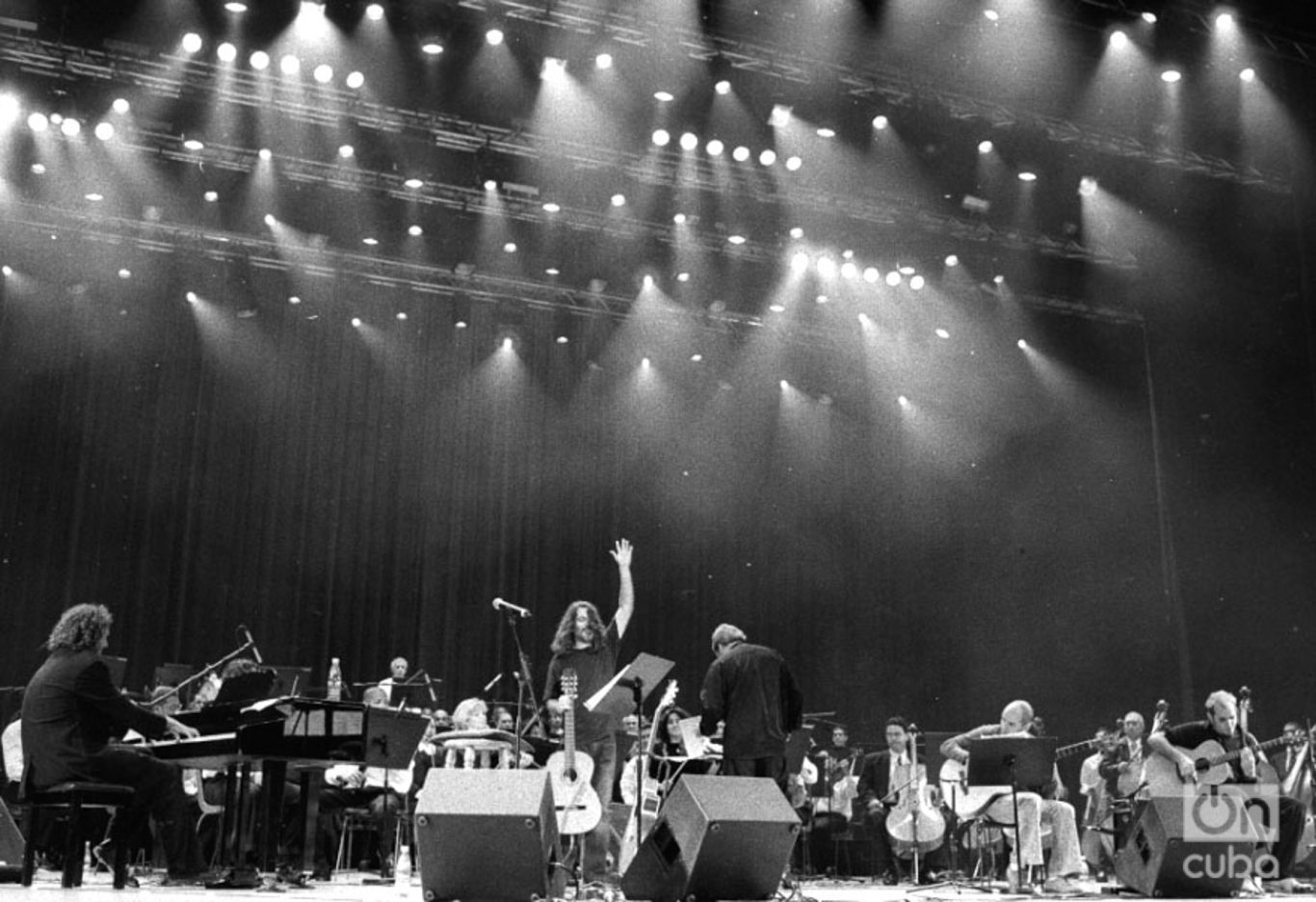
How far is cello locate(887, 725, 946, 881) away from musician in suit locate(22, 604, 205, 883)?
6875 mm

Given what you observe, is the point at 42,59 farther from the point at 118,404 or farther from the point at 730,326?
the point at 730,326

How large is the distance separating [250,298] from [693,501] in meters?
6.12

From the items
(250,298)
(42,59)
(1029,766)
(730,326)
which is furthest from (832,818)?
(42,59)

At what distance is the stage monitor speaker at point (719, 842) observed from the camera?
230 inches

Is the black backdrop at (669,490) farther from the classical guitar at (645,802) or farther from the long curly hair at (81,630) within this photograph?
the long curly hair at (81,630)

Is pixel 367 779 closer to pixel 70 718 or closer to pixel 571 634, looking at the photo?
pixel 571 634

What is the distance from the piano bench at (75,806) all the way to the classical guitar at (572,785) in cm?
220

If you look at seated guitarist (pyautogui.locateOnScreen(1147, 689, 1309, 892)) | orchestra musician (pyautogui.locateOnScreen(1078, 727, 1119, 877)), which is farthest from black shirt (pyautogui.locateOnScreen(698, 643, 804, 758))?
orchestra musician (pyautogui.locateOnScreen(1078, 727, 1119, 877))

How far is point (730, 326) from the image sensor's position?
1791cm

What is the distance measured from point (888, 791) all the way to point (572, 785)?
5960 mm

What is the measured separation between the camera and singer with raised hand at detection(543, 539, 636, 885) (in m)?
7.82

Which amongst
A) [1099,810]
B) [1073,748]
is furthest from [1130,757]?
[1073,748]

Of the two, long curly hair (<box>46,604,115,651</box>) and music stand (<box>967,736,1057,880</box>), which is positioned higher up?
long curly hair (<box>46,604,115,651</box>)

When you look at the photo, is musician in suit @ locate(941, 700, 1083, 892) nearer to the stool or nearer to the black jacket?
the stool
